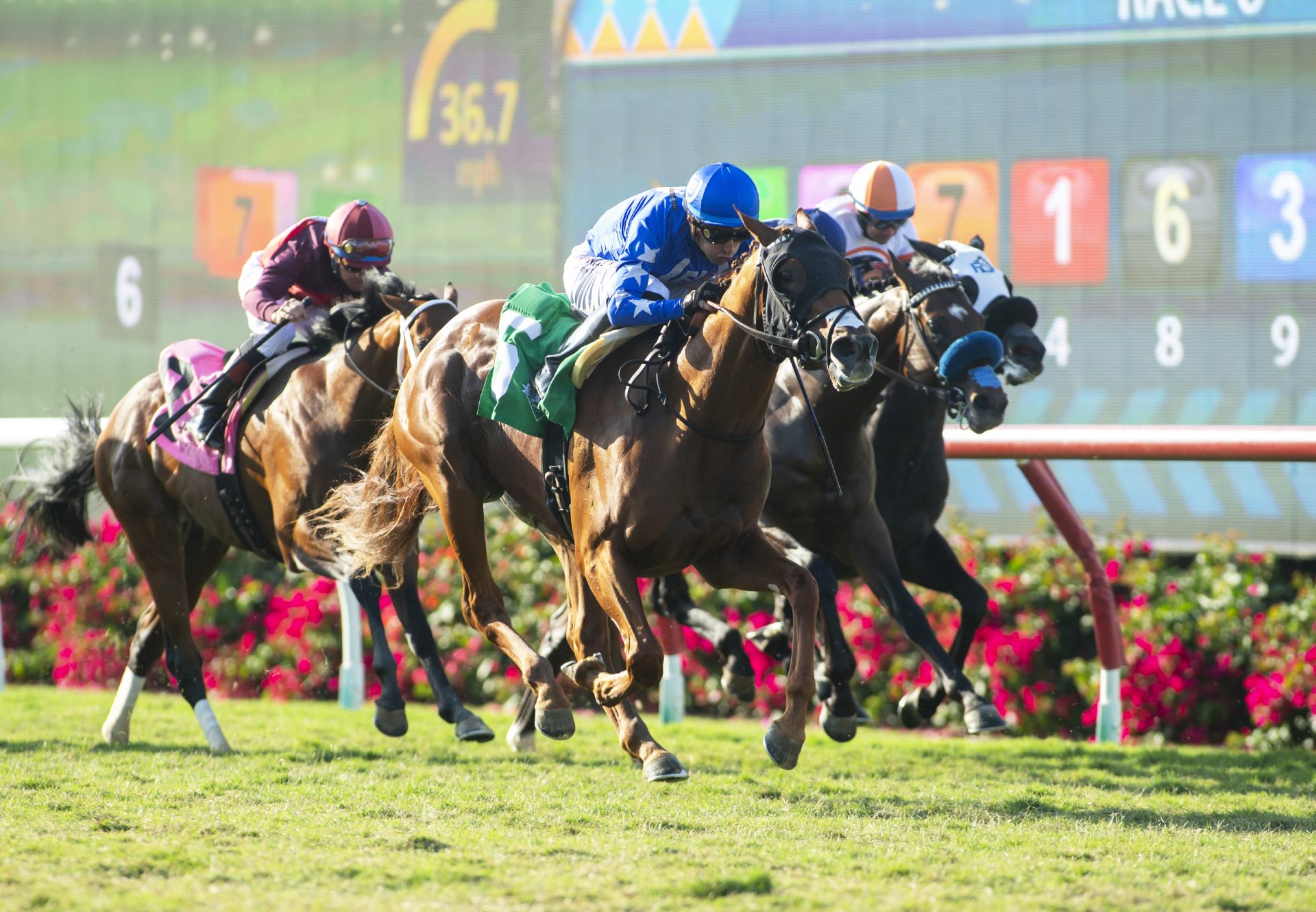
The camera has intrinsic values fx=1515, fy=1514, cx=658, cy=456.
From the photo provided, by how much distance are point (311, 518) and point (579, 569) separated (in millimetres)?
1177

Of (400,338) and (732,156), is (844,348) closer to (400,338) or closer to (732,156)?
(400,338)

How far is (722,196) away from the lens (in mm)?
3953

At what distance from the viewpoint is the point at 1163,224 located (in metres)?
6.61

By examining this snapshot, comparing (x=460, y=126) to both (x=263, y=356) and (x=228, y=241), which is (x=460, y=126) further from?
(x=263, y=356)

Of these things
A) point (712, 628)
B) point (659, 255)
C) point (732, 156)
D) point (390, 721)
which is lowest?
point (390, 721)

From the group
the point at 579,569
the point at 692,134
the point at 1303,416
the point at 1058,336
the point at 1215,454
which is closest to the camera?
the point at 579,569

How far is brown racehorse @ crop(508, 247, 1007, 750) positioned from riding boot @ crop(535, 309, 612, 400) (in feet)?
3.50

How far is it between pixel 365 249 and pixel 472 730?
1775mm

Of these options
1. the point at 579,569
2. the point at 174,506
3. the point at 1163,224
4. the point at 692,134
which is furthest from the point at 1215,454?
the point at 174,506

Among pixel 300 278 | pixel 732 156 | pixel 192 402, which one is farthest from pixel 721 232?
pixel 732 156

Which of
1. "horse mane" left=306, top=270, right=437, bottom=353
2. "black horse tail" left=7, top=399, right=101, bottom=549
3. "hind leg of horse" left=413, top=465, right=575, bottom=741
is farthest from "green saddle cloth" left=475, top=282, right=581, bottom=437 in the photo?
"black horse tail" left=7, top=399, right=101, bottom=549

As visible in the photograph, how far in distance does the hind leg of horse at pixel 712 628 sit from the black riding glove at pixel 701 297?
5.09ft

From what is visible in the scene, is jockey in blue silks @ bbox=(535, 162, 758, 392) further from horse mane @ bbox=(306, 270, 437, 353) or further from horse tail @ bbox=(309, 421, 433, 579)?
horse mane @ bbox=(306, 270, 437, 353)

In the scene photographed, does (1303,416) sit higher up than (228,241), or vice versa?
(228,241)
